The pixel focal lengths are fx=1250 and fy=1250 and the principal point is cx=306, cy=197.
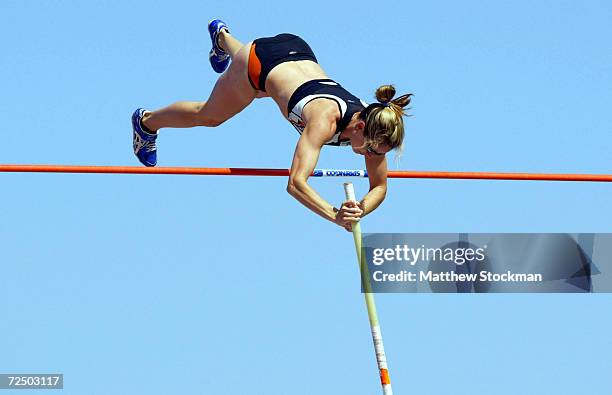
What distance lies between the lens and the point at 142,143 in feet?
31.0

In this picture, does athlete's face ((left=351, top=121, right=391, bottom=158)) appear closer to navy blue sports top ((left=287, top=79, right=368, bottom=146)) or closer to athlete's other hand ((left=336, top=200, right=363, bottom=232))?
navy blue sports top ((left=287, top=79, right=368, bottom=146))

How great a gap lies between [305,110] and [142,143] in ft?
6.61

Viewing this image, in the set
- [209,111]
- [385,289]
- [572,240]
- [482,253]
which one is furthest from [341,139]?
[572,240]

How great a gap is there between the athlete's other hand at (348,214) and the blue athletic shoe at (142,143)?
2.26 metres

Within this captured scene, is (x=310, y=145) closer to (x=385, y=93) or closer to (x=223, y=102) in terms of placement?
(x=385, y=93)

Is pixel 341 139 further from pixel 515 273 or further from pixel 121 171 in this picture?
pixel 515 273

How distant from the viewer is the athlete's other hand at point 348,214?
301 inches

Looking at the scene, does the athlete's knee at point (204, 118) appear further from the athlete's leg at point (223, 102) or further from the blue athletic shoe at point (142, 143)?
the blue athletic shoe at point (142, 143)

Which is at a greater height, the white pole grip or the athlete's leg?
the athlete's leg

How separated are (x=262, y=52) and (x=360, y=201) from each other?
1.24 metres

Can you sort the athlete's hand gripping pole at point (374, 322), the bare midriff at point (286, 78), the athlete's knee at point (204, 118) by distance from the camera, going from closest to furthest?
the athlete's hand gripping pole at point (374, 322) → the bare midriff at point (286, 78) → the athlete's knee at point (204, 118)

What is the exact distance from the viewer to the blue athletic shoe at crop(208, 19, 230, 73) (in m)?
9.35

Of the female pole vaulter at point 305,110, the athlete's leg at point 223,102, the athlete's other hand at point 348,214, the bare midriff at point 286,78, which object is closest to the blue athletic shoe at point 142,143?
the female pole vaulter at point 305,110

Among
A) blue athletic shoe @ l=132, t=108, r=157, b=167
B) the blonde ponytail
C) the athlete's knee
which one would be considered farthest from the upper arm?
blue athletic shoe @ l=132, t=108, r=157, b=167
